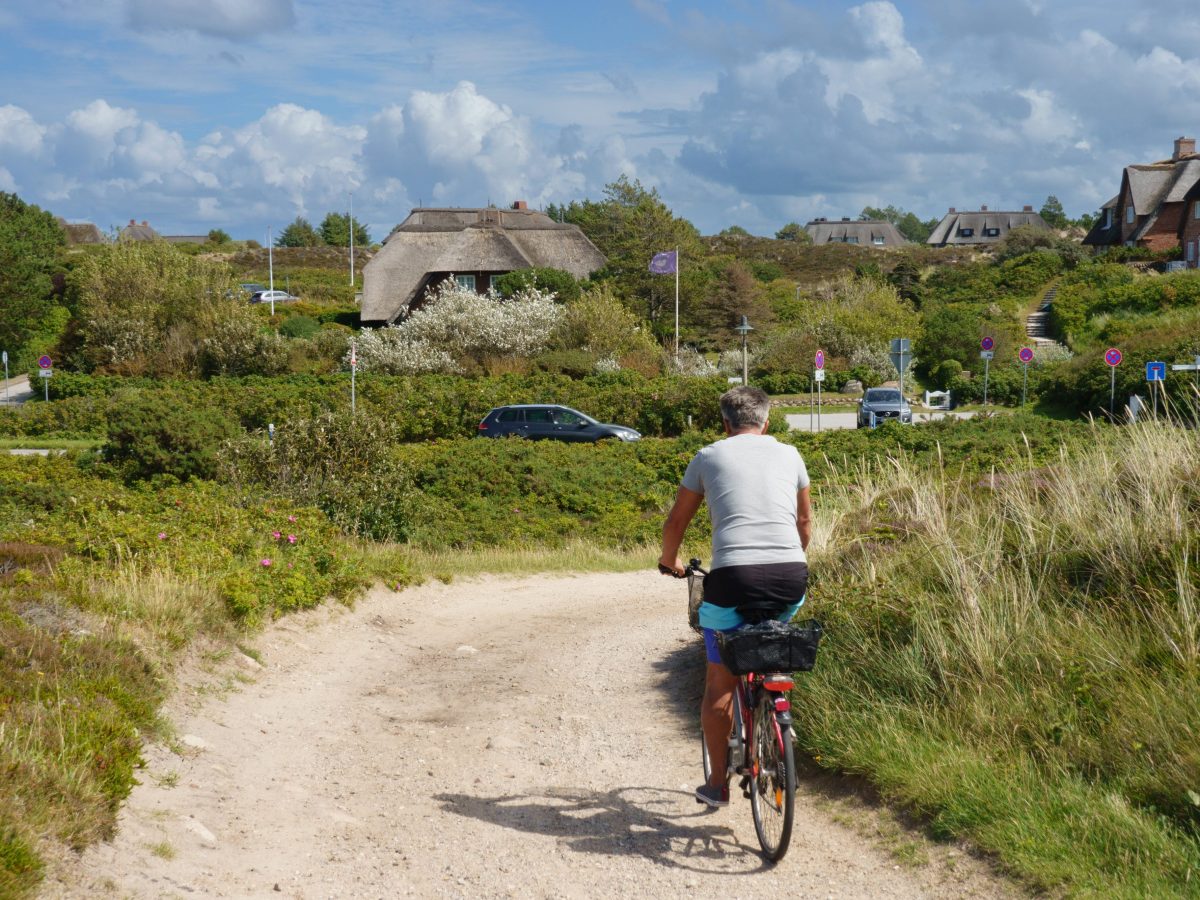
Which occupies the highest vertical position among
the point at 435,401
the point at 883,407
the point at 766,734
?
the point at 435,401

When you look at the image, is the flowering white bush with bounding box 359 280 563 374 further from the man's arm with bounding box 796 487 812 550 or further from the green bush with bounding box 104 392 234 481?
the man's arm with bounding box 796 487 812 550

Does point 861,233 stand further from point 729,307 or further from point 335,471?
point 335,471

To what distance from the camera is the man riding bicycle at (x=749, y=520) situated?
198 inches

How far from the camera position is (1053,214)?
14075cm

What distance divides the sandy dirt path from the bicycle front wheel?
14cm

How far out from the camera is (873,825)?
5.41 meters

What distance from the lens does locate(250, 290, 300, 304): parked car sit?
78.2 metres

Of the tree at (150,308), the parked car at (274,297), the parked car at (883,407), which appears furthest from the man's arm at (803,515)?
the parked car at (274,297)

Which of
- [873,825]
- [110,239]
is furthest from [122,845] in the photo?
[110,239]

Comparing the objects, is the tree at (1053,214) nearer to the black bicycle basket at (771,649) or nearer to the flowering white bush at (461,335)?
the flowering white bush at (461,335)

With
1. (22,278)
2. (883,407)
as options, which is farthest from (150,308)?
(883,407)

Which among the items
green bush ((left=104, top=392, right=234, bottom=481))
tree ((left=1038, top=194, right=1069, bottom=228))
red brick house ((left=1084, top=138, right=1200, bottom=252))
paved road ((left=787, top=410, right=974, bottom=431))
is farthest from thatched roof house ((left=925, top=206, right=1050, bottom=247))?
green bush ((left=104, top=392, right=234, bottom=481))

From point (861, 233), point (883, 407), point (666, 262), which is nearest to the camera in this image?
point (883, 407)

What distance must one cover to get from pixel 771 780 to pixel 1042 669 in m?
1.85
